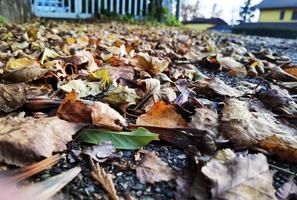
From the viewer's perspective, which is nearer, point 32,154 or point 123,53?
point 32,154

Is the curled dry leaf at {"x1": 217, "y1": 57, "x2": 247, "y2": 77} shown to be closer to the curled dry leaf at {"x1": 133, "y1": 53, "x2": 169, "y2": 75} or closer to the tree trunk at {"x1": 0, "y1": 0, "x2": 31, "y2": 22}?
the curled dry leaf at {"x1": 133, "y1": 53, "x2": 169, "y2": 75}

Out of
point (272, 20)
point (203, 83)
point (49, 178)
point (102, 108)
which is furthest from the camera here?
point (272, 20)

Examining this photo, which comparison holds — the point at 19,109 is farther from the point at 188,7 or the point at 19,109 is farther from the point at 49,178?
the point at 188,7

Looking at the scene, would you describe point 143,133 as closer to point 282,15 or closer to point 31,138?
point 31,138

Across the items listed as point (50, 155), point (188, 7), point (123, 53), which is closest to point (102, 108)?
point (50, 155)

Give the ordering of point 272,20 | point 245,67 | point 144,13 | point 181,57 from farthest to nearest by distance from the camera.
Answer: point 272,20 < point 144,13 < point 181,57 < point 245,67

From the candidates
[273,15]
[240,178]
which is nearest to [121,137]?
[240,178]

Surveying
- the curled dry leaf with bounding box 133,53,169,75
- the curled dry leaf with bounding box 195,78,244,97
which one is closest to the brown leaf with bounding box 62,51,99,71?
the curled dry leaf with bounding box 133,53,169,75
